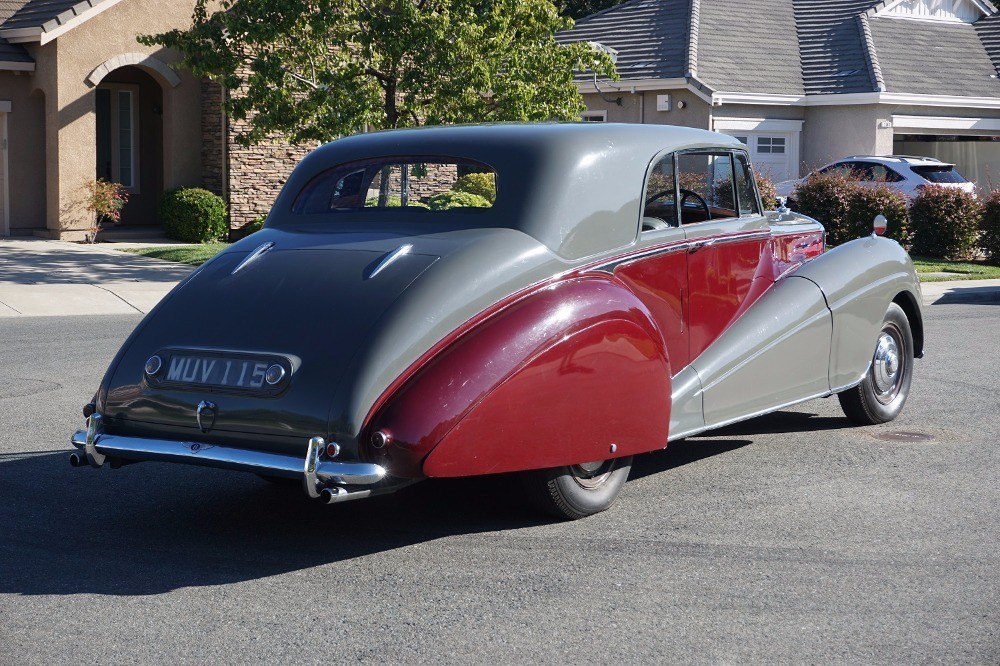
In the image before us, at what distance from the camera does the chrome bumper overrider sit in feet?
16.4

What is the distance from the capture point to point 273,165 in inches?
904

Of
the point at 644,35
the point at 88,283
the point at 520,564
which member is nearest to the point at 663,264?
the point at 520,564

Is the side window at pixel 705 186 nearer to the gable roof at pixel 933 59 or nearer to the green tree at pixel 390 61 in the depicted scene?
the green tree at pixel 390 61

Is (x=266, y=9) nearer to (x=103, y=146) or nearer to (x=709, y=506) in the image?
(x=103, y=146)

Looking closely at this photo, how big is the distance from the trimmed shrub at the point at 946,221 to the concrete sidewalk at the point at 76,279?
12.2m

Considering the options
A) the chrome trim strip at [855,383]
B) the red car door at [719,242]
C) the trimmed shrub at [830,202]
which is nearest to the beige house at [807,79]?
the trimmed shrub at [830,202]

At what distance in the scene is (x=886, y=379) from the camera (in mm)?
8289

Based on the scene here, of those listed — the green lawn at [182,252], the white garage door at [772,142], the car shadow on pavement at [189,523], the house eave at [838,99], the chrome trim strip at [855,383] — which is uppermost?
the house eave at [838,99]

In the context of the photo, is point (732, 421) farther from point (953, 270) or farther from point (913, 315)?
point (953, 270)

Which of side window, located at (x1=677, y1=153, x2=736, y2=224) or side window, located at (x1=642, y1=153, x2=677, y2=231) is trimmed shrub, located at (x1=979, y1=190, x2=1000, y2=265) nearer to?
side window, located at (x1=677, y1=153, x2=736, y2=224)

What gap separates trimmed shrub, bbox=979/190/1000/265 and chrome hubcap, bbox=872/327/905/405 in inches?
555

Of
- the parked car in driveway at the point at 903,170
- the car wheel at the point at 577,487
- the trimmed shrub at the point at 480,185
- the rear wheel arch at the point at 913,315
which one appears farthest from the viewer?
the parked car in driveway at the point at 903,170

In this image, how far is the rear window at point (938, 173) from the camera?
24922 mm

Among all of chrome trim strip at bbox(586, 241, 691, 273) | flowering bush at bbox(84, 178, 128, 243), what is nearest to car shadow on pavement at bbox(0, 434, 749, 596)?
chrome trim strip at bbox(586, 241, 691, 273)
